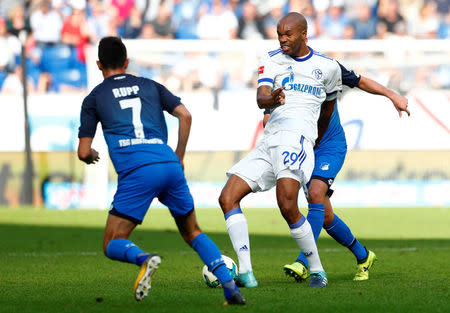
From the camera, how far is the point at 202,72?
753 inches

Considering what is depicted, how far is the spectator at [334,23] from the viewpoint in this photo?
22.1 metres

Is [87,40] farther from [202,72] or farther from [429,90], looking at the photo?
[429,90]

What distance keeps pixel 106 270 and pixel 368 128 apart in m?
11.4

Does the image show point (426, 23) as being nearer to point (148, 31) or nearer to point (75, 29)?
point (148, 31)

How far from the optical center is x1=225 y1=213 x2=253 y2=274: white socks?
6.71 meters

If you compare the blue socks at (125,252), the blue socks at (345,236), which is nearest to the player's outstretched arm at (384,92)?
the blue socks at (345,236)

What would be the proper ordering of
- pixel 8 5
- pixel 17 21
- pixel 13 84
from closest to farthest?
pixel 13 84 < pixel 17 21 < pixel 8 5

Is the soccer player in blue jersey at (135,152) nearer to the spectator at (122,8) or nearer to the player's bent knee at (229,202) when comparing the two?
the player's bent knee at (229,202)

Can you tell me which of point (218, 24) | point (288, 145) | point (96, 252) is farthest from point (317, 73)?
point (218, 24)

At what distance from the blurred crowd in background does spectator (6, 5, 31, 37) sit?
0.03 m

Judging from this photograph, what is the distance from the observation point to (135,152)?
18.3ft

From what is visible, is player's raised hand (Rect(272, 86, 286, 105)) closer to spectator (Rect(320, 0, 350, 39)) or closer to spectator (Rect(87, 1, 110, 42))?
spectator (Rect(87, 1, 110, 42))

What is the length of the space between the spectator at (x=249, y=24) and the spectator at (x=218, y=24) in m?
0.16

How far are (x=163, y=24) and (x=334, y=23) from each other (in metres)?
4.29
